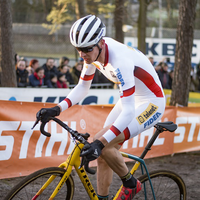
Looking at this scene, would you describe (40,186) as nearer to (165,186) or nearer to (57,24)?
(165,186)

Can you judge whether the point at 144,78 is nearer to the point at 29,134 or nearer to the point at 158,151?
the point at 29,134

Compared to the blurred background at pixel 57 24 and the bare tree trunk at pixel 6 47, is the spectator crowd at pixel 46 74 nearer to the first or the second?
the bare tree trunk at pixel 6 47

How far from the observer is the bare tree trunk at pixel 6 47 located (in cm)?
736

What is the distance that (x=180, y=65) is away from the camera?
26.3 feet

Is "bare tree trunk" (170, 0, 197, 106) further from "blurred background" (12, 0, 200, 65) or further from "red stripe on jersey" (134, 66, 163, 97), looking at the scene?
"blurred background" (12, 0, 200, 65)

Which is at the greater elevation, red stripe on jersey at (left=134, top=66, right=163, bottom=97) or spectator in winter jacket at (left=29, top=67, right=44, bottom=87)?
red stripe on jersey at (left=134, top=66, right=163, bottom=97)

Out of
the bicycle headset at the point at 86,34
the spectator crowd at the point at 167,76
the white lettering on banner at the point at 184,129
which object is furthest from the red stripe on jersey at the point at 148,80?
the spectator crowd at the point at 167,76

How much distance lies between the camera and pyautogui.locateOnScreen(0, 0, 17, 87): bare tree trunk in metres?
7.36

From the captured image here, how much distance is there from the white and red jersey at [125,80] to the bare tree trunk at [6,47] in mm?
4207

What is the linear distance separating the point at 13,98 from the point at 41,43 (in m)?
21.8

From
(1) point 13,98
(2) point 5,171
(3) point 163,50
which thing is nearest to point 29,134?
(2) point 5,171

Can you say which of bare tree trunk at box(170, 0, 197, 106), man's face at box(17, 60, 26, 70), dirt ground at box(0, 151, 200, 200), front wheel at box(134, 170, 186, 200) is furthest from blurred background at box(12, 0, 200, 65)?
front wheel at box(134, 170, 186, 200)

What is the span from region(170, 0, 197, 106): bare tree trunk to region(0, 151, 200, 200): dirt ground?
139 centimetres

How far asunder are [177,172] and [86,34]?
13.7ft
